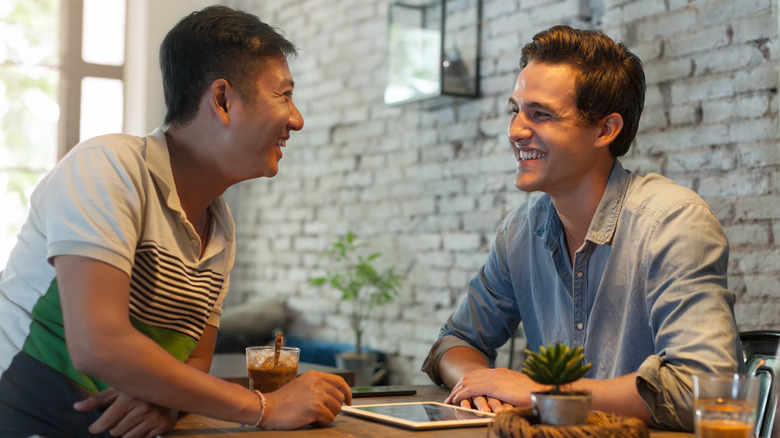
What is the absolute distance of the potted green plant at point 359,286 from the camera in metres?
4.07

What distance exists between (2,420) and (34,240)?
0.32 m

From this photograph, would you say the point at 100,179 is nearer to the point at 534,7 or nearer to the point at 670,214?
the point at 670,214

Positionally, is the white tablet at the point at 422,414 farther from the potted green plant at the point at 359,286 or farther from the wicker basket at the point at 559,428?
the potted green plant at the point at 359,286

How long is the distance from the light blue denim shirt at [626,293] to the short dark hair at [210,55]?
778mm

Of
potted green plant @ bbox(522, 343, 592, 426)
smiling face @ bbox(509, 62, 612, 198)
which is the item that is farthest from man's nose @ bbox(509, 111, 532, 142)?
potted green plant @ bbox(522, 343, 592, 426)

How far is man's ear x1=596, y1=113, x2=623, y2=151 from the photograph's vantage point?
6.35 feet

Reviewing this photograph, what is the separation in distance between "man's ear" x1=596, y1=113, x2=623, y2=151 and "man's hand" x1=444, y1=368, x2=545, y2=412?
2.18 feet

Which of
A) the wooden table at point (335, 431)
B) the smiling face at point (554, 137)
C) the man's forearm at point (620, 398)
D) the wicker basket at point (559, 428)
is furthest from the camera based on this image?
the smiling face at point (554, 137)

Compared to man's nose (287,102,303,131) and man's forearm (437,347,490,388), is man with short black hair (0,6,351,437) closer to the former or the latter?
man's nose (287,102,303,131)

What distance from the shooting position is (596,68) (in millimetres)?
1920

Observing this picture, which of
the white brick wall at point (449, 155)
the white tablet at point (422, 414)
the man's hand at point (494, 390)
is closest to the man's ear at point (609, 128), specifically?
the man's hand at point (494, 390)

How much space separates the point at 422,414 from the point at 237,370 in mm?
1338

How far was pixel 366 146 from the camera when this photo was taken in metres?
4.58

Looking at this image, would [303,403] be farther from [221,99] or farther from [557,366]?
[221,99]
